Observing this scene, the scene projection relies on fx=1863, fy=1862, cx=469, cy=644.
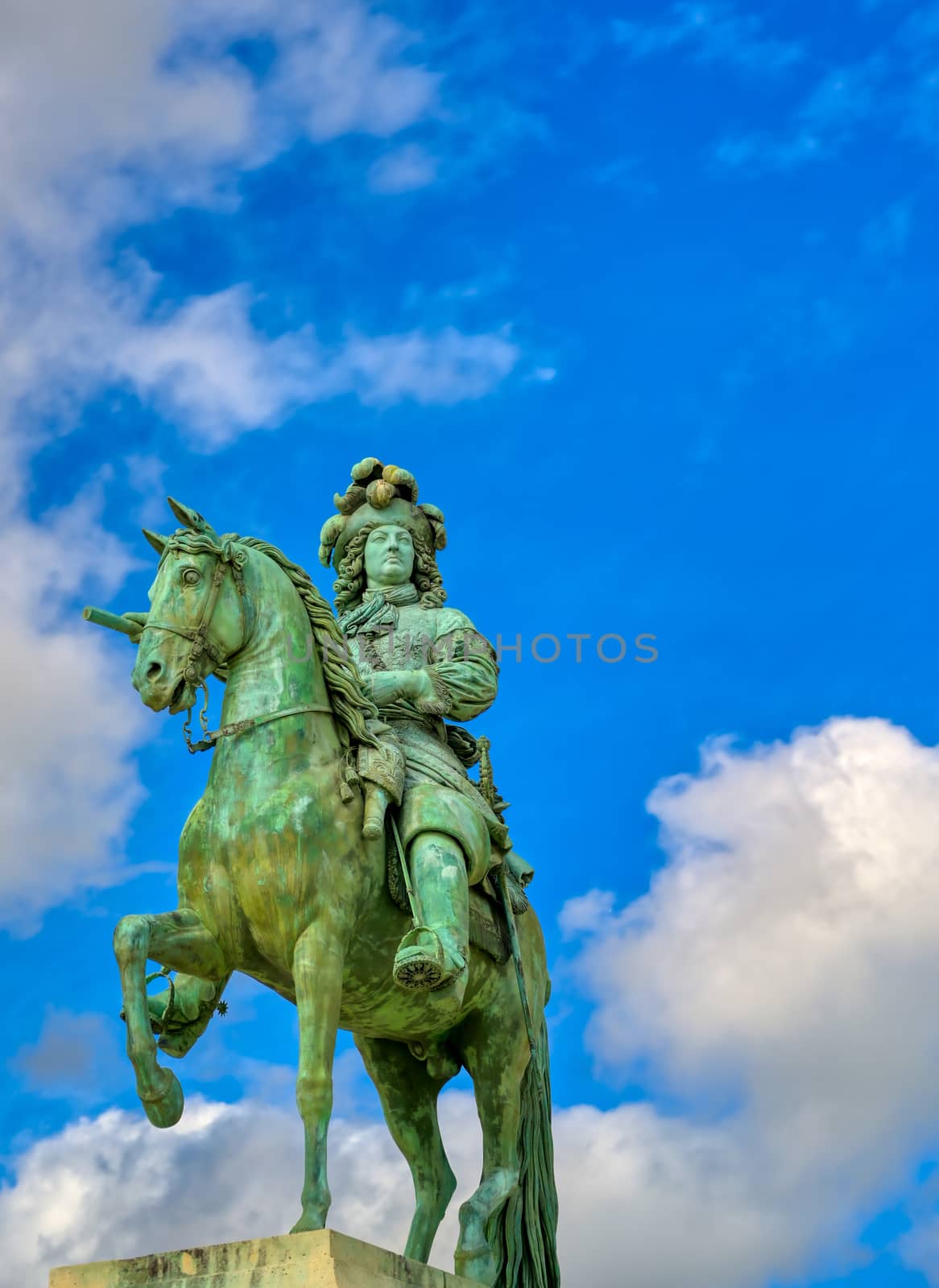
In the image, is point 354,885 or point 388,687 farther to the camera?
point 388,687

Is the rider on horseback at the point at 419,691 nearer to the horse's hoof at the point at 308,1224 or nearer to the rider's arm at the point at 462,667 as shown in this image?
the rider's arm at the point at 462,667

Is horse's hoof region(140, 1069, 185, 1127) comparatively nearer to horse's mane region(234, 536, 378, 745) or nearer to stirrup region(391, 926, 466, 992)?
stirrup region(391, 926, 466, 992)

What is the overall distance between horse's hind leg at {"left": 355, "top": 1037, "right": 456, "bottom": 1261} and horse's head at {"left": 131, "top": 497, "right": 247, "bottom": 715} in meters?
2.86

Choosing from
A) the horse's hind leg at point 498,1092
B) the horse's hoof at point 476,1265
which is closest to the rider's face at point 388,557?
the horse's hind leg at point 498,1092

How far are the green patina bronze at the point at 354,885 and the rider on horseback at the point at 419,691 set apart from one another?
0.06 feet

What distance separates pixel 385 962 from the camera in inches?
419

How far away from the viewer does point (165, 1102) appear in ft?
32.5

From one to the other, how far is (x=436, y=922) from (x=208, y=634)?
6.77ft

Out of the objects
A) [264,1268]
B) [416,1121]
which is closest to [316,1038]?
[264,1268]

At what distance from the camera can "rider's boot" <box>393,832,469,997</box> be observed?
9.97m

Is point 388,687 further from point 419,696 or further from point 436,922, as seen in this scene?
point 436,922

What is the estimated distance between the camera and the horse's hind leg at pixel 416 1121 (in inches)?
453

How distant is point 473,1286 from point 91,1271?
2.19 meters

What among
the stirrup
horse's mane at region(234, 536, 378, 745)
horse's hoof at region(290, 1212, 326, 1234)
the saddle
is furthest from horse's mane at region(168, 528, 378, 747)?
horse's hoof at region(290, 1212, 326, 1234)
